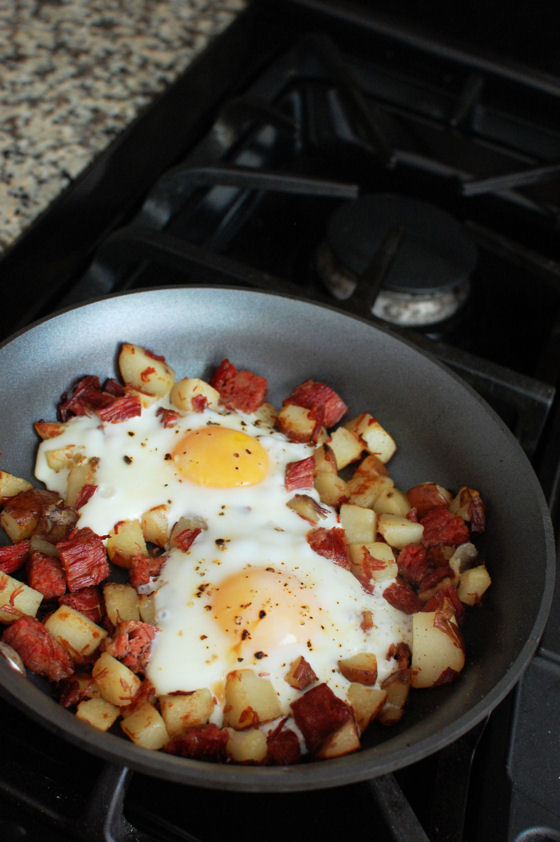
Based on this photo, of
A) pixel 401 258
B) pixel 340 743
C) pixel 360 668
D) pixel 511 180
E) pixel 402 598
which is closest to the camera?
pixel 340 743

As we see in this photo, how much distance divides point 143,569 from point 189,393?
30 cm

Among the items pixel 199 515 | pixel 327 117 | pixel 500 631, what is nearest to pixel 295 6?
pixel 327 117

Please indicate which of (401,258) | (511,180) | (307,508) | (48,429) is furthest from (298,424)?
(511,180)

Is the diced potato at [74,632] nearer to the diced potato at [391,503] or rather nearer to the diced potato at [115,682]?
the diced potato at [115,682]

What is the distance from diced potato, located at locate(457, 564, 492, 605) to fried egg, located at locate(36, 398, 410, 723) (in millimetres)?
86

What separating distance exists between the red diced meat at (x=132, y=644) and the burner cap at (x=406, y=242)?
2.62 ft

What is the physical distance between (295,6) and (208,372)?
3.76ft

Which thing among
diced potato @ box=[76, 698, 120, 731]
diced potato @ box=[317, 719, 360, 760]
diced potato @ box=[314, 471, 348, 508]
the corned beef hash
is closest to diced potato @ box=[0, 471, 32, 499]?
the corned beef hash

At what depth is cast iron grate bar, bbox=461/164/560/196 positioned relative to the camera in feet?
5.37

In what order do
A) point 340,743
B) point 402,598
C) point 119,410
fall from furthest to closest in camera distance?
point 119,410 → point 402,598 → point 340,743

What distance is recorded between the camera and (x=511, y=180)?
165cm

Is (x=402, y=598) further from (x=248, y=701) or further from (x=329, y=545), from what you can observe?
(x=248, y=701)

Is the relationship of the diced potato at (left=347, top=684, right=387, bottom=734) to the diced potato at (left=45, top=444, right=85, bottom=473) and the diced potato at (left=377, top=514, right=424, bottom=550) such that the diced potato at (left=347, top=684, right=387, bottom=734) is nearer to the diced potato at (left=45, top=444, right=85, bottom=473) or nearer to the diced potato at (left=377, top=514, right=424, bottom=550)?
the diced potato at (left=377, top=514, right=424, bottom=550)

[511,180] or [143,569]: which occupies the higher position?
[511,180]
